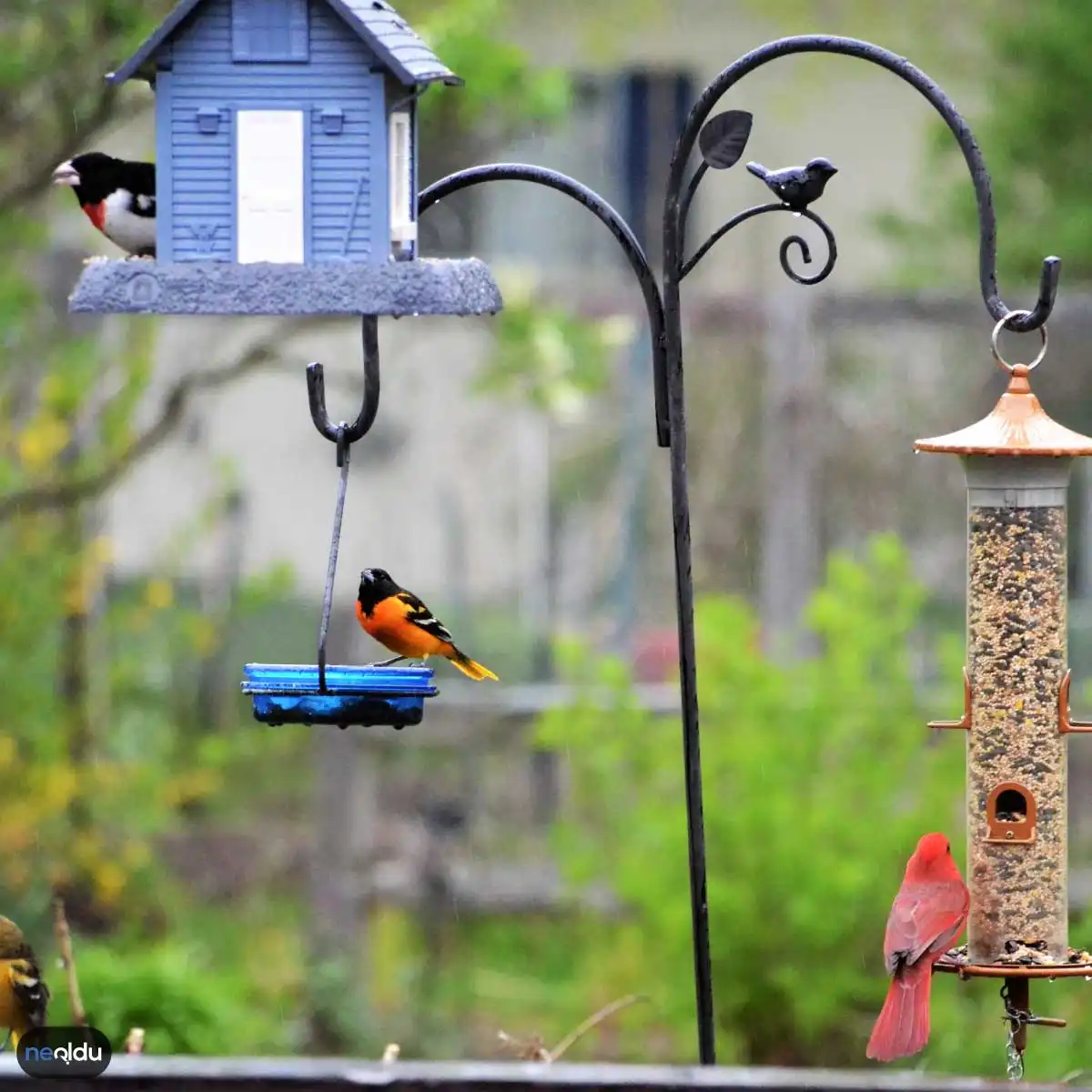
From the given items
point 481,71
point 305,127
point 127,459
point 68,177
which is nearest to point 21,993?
point 68,177

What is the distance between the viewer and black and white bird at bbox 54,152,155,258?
2.88m

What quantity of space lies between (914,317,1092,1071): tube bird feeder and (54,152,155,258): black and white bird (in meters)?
1.36

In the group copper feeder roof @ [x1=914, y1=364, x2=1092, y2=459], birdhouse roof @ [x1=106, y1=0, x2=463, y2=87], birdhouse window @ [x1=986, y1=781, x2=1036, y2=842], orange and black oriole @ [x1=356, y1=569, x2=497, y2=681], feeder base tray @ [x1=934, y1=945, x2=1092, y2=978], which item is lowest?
feeder base tray @ [x1=934, y1=945, x2=1092, y2=978]

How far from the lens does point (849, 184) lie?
10.2 metres

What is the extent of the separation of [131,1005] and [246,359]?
239 centimetres

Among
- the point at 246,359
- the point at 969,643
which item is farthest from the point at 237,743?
the point at 969,643

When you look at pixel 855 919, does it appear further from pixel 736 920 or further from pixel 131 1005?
pixel 131 1005

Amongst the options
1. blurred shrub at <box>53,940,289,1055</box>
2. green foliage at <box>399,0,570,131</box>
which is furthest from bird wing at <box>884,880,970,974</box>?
green foliage at <box>399,0,570,131</box>

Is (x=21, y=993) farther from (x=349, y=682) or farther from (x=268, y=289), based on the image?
(x=268, y=289)

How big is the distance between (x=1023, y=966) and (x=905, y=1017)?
0.70 feet

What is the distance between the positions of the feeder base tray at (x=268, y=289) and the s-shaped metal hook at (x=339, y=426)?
109 millimetres

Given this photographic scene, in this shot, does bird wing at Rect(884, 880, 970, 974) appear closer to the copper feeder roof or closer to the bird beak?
the copper feeder roof

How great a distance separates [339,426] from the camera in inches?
115

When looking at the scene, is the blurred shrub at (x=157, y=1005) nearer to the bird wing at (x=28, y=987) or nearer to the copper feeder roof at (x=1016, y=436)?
the bird wing at (x=28, y=987)
